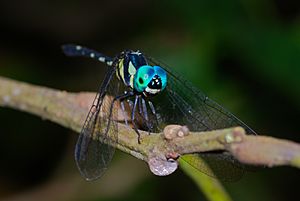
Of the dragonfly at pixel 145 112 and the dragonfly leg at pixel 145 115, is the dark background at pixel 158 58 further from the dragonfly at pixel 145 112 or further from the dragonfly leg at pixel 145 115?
the dragonfly leg at pixel 145 115

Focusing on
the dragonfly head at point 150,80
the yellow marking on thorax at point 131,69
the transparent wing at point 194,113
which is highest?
the yellow marking on thorax at point 131,69

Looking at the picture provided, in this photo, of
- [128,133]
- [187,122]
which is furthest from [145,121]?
[128,133]

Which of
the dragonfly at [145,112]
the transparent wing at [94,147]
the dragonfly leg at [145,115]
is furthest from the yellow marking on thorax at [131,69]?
the transparent wing at [94,147]

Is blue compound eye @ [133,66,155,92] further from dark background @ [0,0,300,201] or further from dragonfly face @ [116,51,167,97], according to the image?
dark background @ [0,0,300,201]

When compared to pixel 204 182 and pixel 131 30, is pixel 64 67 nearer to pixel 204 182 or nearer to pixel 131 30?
pixel 131 30

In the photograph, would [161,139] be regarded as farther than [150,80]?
No

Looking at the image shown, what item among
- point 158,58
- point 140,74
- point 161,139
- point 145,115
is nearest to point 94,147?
point 145,115

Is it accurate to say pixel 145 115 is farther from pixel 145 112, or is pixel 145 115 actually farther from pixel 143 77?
pixel 143 77
